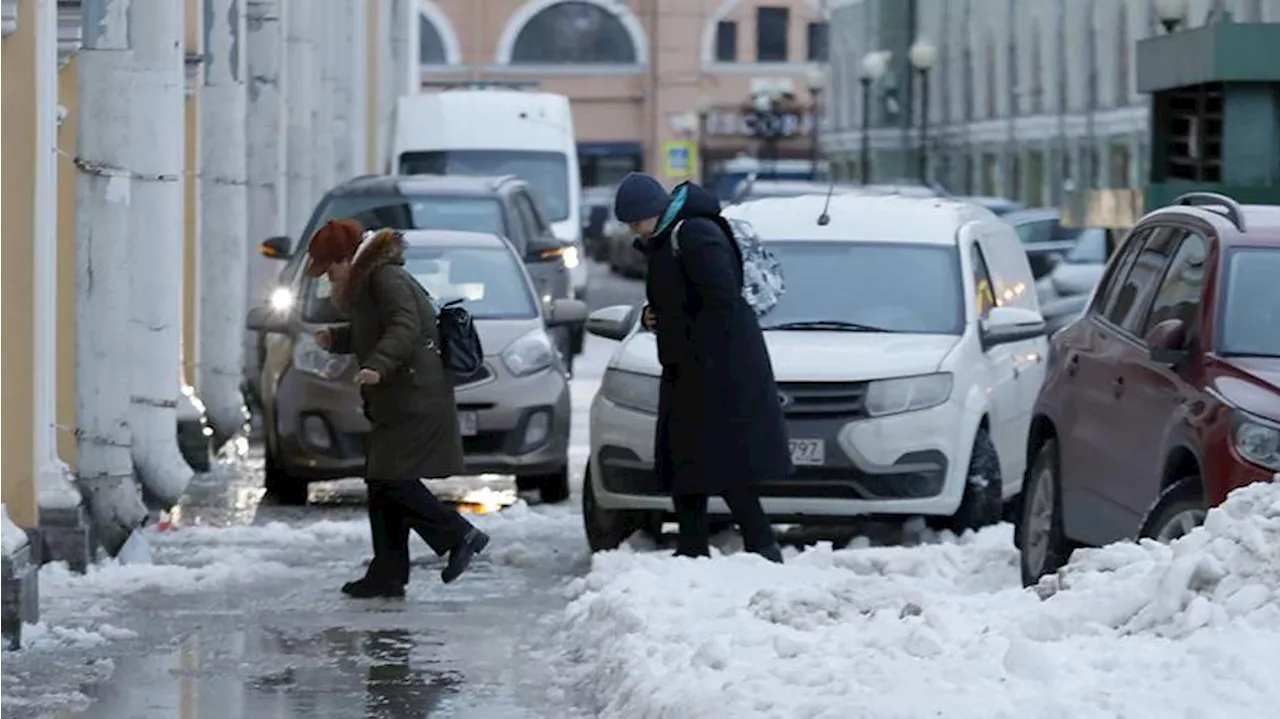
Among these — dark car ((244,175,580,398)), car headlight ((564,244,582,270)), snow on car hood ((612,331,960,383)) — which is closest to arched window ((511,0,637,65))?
car headlight ((564,244,582,270))

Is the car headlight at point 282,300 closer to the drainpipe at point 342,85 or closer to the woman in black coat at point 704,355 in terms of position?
the woman in black coat at point 704,355

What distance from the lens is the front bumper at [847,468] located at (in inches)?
561

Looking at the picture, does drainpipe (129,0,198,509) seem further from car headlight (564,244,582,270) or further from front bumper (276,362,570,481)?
car headlight (564,244,582,270)

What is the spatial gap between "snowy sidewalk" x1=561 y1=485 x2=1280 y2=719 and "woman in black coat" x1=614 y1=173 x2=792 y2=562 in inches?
46.7

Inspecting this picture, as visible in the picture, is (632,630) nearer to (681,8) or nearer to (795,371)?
(795,371)

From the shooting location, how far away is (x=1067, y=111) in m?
58.5

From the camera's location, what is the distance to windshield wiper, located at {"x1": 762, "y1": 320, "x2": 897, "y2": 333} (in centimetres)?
1500

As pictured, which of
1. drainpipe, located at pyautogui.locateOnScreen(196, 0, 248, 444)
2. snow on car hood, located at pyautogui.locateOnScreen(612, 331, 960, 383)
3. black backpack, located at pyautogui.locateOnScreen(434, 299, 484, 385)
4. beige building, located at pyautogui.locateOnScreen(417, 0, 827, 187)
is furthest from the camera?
beige building, located at pyautogui.locateOnScreen(417, 0, 827, 187)

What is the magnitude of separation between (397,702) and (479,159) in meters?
22.9

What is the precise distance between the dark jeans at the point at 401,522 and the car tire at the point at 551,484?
4355 mm

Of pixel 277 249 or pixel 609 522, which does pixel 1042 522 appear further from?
pixel 277 249

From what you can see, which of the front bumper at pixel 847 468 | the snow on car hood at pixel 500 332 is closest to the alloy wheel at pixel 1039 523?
the front bumper at pixel 847 468

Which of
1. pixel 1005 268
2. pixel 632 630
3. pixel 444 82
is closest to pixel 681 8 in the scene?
pixel 444 82

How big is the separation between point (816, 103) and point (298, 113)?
47996 mm
